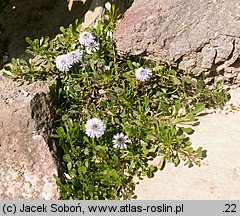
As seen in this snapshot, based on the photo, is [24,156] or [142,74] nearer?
[24,156]

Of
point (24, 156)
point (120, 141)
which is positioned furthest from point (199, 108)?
point (24, 156)

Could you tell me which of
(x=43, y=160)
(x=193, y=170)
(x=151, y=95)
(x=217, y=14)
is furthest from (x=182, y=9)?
(x=43, y=160)

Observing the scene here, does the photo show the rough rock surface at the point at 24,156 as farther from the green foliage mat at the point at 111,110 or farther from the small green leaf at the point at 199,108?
the small green leaf at the point at 199,108

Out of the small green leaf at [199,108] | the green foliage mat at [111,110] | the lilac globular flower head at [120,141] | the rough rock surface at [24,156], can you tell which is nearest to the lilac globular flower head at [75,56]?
the green foliage mat at [111,110]

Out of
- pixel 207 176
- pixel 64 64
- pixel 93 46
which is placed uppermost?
pixel 93 46

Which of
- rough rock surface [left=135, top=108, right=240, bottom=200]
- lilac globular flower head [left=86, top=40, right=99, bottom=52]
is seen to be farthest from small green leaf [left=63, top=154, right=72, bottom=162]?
lilac globular flower head [left=86, top=40, right=99, bottom=52]

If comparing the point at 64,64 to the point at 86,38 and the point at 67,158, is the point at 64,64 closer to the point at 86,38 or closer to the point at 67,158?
the point at 86,38
